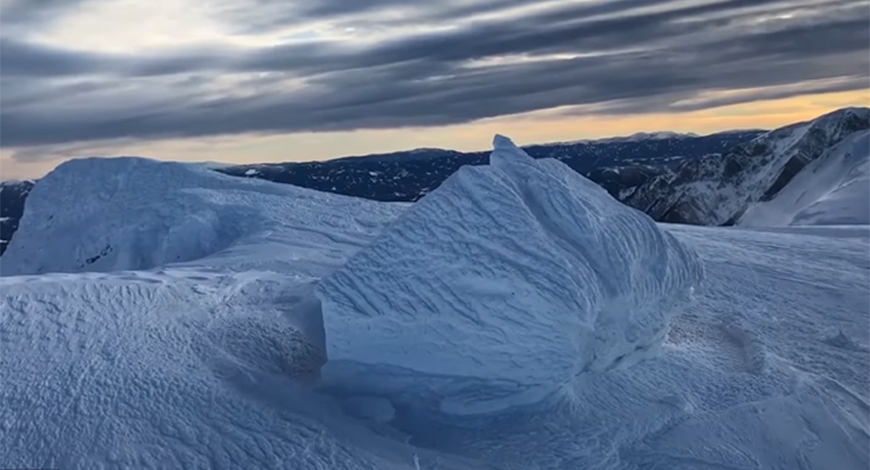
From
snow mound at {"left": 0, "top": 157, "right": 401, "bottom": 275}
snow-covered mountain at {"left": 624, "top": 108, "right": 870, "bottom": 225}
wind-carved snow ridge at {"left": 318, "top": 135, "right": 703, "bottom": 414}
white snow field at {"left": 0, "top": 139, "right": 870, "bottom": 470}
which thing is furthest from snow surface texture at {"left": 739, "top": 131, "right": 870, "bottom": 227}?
snow-covered mountain at {"left": 624, "top": 108, "right": 870, "bottom": 225}

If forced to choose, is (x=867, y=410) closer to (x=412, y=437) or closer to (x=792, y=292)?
(x=792, y=292)

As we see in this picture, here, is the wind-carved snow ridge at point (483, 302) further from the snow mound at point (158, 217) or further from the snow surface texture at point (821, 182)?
the snow surface texture at point (821, 182)

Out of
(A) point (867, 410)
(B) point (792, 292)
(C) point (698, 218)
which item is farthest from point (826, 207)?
(C) point (698, 218)

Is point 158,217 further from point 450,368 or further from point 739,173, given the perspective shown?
point 739,173

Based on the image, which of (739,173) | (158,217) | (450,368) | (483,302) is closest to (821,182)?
(158,217)

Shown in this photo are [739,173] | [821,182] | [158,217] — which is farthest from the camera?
[739,173]
